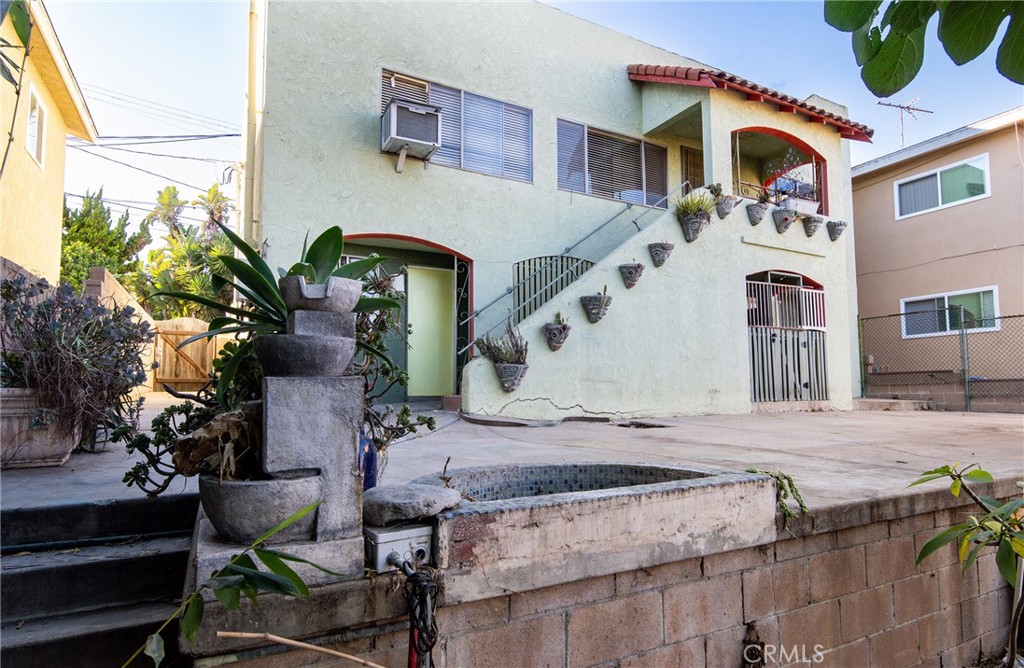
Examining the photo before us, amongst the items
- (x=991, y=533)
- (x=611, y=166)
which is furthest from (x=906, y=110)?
(x=991, y=533)

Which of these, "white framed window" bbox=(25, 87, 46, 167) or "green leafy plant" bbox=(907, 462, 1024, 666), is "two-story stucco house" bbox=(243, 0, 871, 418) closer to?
"white framed window" bbox=(25, 87, 46, 167)

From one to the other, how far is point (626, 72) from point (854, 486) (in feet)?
27.5

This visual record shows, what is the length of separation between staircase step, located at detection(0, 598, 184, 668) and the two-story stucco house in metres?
4.73

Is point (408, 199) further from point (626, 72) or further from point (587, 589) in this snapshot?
point (587, 589)

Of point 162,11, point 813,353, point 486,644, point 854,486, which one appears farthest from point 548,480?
point 813,353

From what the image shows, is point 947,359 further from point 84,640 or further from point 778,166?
point 84,640

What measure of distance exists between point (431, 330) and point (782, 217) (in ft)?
19.1

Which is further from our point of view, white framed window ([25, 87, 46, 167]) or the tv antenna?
the tv antenna

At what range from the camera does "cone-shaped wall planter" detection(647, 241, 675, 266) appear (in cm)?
783

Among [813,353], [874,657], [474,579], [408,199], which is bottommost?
[874,657]

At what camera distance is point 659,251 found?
784cm

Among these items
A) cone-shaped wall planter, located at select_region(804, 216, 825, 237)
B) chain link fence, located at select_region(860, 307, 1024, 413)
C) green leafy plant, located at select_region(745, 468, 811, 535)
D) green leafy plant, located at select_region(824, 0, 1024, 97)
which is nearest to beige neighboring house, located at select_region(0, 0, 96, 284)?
green leafy plant, located at select_region(745, 468, 811, 535)

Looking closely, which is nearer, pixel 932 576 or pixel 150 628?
pixel 150 628

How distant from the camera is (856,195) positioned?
45.2ft
